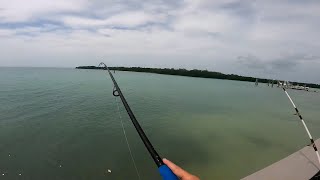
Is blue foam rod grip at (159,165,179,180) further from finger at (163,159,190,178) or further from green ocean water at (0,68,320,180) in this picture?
green ocean water at (0,68,320,180)

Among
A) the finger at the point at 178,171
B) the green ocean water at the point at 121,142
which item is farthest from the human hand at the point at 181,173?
the green ocean water at the point at 121,142

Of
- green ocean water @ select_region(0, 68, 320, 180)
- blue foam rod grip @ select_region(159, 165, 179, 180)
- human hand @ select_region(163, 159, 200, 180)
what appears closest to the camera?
human hand @ select_region(163, 159, 200, 180)

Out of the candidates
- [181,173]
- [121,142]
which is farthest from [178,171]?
[121,142]

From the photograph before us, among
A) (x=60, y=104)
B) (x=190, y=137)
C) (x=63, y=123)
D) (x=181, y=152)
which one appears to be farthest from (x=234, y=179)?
(x=60, y=104)

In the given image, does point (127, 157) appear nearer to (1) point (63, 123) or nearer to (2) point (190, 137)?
(2) point (190, 137)

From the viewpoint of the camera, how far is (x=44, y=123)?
17328 mm

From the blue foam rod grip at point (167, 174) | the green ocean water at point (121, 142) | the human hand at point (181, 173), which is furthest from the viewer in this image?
the green ocean water at point (121, 142)

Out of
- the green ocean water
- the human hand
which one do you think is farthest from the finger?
the green ocean water

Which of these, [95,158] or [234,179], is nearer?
[234,179]

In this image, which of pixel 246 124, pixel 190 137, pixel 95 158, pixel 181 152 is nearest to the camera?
pixel 95 158

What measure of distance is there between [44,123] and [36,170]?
762 centimetres

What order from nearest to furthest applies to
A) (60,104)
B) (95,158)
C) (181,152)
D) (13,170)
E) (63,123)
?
(13,170)
(95,158)
(181,152)
(63,123)
(60,104)

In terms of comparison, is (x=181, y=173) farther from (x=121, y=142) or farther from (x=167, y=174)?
(x=121, y=142)

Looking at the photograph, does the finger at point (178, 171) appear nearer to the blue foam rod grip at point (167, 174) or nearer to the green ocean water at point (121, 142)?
the blue foam rod grip at point (167, 174)
